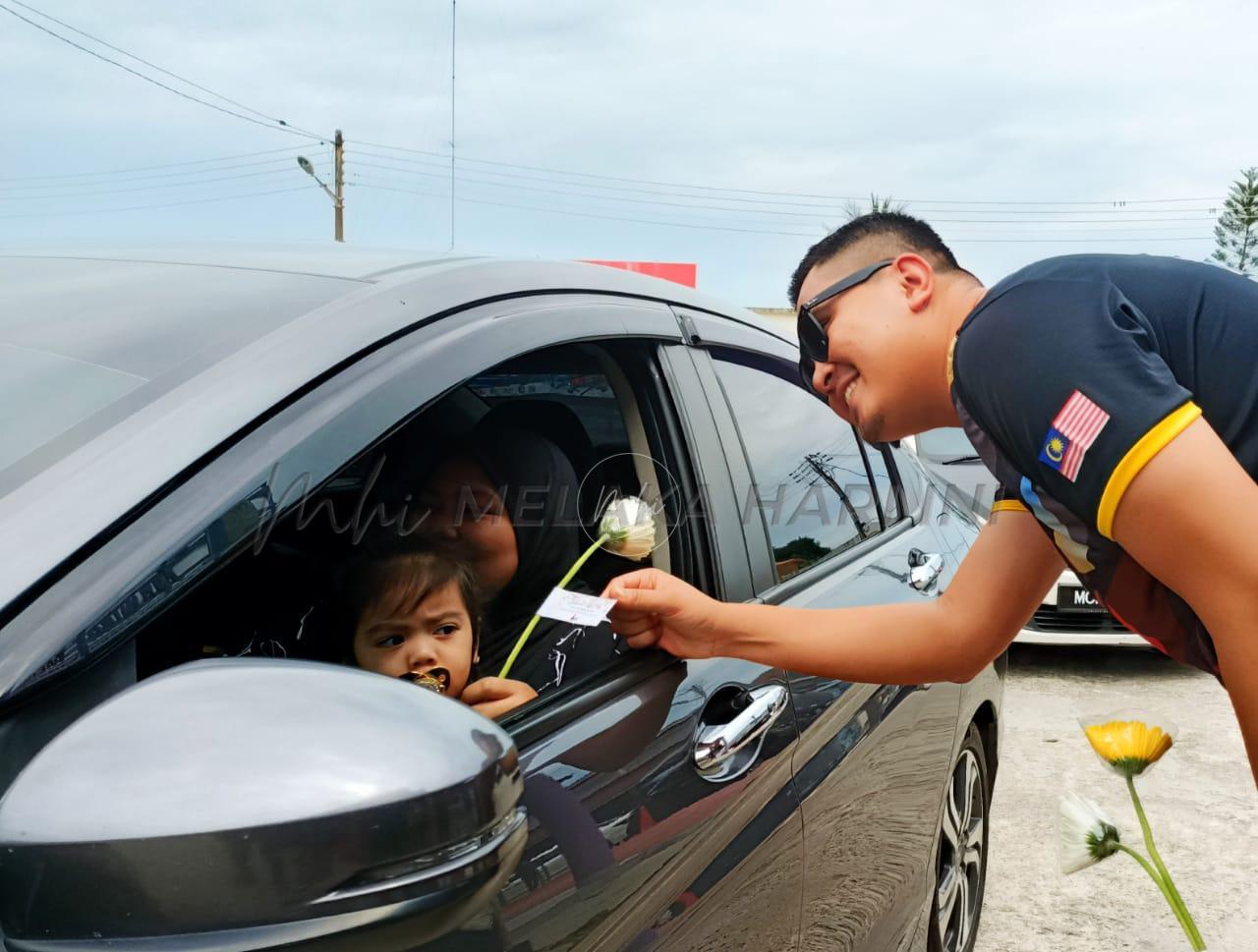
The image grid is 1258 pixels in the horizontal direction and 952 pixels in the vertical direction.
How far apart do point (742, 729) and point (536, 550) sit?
1.68 ft

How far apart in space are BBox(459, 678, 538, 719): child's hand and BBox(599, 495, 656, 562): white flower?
0.27 m

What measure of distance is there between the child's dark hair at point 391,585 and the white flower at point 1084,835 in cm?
95

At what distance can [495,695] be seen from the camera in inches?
62.4

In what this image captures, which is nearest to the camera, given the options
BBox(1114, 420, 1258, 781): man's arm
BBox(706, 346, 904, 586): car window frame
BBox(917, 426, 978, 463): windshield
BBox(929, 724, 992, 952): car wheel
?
BBox(1114, 420, 1258, 781): man's arm

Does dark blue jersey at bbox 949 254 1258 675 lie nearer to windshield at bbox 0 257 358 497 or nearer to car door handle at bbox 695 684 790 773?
car door handle at bbox 695 684 790 773

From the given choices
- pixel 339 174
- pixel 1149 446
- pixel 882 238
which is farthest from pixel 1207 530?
pixel 339 174

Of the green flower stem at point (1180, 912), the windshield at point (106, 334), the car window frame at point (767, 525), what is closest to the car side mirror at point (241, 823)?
the windshield at point (106, 334)

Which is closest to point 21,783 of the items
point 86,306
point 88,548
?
point 88,548

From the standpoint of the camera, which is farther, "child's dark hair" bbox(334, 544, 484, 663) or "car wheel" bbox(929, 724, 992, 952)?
"car wheel" bbox(929, 724, 992, 952)

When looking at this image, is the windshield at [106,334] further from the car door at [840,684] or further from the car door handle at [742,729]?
the car door at [840,684]

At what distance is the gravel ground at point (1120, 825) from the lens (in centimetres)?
354

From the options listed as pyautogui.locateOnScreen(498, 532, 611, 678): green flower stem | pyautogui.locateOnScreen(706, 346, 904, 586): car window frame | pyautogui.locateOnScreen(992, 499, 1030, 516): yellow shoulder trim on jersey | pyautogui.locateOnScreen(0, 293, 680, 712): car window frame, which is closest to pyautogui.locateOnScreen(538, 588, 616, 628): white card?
pyautogui.locateOnScreen(498, 532, 611, 678): green flower stem

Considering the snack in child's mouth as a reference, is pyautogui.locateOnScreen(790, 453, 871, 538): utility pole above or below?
above

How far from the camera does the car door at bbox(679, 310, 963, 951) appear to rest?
6.71 feet
